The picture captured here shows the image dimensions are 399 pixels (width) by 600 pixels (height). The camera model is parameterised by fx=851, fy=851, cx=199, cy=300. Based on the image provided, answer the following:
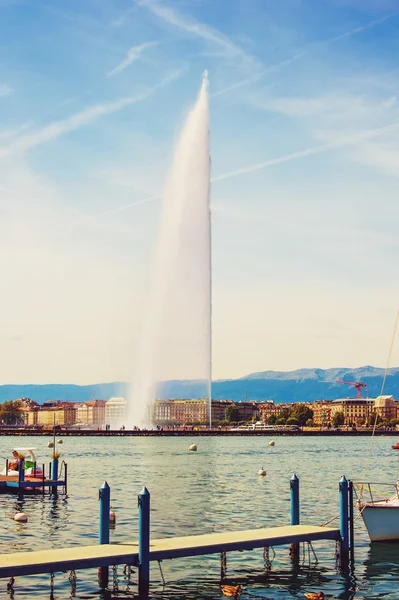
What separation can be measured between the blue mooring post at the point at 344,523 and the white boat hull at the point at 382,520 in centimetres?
273

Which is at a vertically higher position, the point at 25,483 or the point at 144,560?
the point at 25,483

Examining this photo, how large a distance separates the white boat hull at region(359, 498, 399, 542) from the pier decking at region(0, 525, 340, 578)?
312 cm

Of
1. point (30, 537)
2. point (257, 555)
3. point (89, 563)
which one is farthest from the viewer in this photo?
point (30, 537)

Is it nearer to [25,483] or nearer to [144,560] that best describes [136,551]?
[144,560]

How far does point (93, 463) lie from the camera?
7769cm

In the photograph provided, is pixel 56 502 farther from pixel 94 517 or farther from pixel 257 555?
pixel 257 555

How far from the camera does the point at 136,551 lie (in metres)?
23.2

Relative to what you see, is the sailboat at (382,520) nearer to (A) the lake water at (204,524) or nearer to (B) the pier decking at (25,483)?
(A) the lake water at (204,524)

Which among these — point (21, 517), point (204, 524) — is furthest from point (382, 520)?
point (21, 517)

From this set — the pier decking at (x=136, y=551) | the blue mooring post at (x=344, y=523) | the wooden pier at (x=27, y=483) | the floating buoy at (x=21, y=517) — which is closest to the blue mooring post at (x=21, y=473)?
the wooden pier at (x=27, y=483)

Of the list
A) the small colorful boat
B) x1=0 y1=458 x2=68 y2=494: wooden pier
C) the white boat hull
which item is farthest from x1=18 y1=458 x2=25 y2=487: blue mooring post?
the white boat hull

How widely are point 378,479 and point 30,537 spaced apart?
118 ft

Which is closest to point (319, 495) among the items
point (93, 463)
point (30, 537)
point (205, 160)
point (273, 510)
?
point (273, 510)

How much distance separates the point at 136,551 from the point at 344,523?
7407 millimetres
